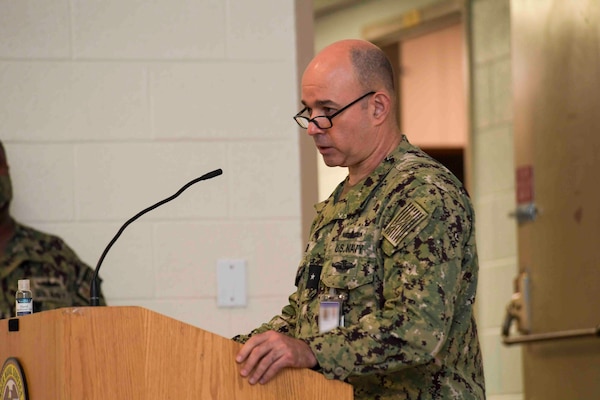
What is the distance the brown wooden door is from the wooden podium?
61.7 inches

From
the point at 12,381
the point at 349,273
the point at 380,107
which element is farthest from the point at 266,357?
the point at 380,107

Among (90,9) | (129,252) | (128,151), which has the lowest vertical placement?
(129,252)

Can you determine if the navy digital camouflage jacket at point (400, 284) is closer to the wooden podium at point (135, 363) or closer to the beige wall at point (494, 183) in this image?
the wooden podium at point (135, 363)

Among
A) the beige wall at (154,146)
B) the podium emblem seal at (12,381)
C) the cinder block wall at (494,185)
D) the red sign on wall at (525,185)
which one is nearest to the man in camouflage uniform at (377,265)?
the podium emblem seal at (12,381)

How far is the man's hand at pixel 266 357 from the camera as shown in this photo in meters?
1.69

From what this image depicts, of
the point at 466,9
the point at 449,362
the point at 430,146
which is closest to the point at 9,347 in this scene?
the point at 449,362

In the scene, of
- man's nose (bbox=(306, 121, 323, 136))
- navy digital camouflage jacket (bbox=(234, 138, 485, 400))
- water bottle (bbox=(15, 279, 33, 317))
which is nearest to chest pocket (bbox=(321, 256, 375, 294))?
navy digital camouflage jacket (bbox=(234, 138, 485, 400))

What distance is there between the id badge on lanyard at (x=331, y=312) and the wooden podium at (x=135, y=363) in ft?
0.70

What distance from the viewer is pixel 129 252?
10.4 feet

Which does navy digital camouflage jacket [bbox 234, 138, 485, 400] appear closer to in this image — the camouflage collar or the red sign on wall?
the camouflage collar

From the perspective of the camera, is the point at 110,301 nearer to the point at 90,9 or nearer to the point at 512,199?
the point at 90,9

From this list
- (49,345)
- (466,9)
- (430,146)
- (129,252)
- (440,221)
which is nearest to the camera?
(49,345)

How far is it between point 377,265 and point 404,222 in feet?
0.33

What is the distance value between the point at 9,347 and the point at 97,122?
139 cm
